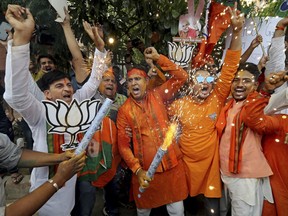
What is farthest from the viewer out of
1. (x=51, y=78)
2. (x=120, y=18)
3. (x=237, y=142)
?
(x=120, y=18)

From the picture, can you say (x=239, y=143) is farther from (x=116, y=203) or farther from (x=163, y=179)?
(x=116, y=203)

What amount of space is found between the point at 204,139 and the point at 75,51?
1353 millimetres

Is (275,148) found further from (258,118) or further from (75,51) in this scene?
(75,51)

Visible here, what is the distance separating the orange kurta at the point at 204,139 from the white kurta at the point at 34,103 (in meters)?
0.92

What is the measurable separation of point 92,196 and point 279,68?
6.69ft

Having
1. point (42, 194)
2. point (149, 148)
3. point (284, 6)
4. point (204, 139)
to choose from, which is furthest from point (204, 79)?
point (42, 194)

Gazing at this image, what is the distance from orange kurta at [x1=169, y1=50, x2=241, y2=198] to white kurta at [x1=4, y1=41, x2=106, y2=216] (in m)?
0.92

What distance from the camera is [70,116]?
1928 millimetres

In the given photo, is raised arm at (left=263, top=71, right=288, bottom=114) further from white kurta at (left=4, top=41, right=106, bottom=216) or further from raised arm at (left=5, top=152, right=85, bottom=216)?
raised arm at (left=5, top=152, right=85, bottom=216)

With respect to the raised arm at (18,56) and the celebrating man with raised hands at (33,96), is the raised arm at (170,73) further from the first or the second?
the raised arm at (18,56)

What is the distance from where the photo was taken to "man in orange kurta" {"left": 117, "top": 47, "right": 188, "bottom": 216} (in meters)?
2.59

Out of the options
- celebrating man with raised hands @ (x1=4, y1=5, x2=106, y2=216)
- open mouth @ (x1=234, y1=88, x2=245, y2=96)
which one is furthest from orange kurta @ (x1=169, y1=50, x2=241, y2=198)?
celebrating man with raised hands @ (x1=4, y1=5, x2=106, y2=216)

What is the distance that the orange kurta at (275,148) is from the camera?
232 cm

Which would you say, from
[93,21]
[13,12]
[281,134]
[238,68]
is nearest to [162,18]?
[93,21]
